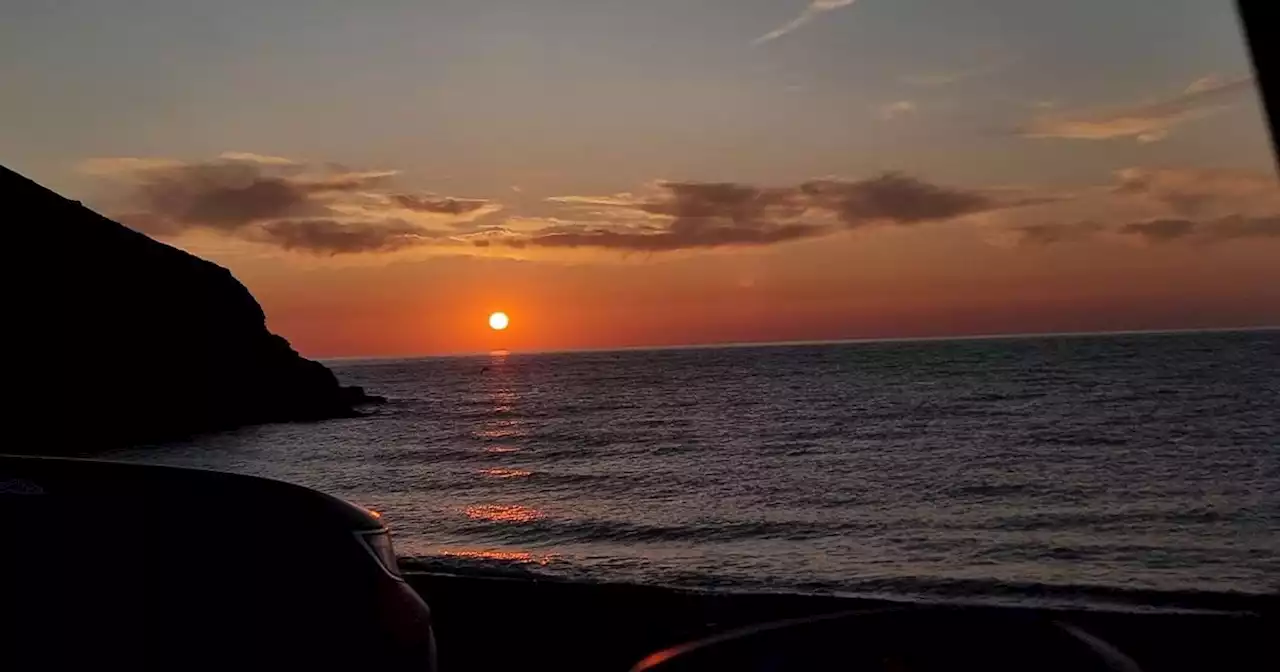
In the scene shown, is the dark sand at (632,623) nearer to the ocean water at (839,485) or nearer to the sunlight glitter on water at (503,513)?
the ocean water at (839,485)

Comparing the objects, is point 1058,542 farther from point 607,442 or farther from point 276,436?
point 276,436

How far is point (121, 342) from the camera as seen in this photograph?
59.1 m

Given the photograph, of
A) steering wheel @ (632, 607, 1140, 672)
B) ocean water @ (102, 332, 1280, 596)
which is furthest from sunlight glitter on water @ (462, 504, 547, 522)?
steering wheel @ (632, 607, 1140, 672)

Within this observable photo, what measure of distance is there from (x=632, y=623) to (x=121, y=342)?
5719cm

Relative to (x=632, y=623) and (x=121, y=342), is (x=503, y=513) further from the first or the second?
(x=121, y=342)

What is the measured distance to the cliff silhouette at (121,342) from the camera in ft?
170

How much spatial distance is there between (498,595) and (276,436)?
175ft

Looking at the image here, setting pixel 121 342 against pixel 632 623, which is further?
pixel 121 342

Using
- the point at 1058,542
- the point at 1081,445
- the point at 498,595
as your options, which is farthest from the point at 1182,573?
the point at 1081,445

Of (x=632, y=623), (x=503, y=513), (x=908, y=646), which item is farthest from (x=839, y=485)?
(x=908, y=646)

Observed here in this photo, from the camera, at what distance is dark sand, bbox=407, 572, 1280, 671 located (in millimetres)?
7699

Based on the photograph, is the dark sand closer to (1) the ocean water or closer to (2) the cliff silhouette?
(1) the ocean water

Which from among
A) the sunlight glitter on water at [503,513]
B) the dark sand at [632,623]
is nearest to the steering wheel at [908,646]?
the dark sand at [632,623]

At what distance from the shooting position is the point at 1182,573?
16703mm
